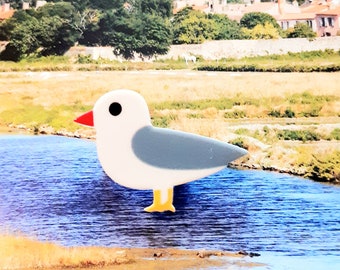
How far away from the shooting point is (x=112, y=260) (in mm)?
3359

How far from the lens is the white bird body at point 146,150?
10.6ft

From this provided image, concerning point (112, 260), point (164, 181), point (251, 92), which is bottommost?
point (112, 260)

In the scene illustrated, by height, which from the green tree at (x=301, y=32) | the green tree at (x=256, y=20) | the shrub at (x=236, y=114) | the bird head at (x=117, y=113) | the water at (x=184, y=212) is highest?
the green tree at (x=256, y=20)

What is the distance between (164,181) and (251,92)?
623mm

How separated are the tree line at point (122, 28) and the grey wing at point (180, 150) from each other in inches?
24.7

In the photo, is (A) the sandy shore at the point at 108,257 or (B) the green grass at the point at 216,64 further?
(B) the green grass at the point at 216,64

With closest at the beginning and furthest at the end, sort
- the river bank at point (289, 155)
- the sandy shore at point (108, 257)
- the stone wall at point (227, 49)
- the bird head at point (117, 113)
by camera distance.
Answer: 1. the bird head at point (117, 113)
2. the sandy shore at point (108, 257)
3. the river bank at point (289, 155)
4. the stone wall at point (227, 49)

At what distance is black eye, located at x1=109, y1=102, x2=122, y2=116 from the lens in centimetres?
322

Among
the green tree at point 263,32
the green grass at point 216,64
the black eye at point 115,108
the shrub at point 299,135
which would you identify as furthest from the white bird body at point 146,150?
the green tree at point 263,32

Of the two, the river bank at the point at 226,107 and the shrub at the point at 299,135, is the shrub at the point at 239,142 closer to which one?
the river bank at the point at 226,107

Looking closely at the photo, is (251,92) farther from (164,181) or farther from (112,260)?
(112,260)

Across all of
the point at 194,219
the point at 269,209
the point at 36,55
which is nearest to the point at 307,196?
the point at 269,209

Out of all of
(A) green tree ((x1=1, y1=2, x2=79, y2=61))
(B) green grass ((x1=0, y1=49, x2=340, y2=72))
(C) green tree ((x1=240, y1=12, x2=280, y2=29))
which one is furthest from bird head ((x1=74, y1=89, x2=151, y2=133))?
(C) green tree ((x1=240, y1=12, x2=280, y2=29))

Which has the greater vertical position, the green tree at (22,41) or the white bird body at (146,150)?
the green tree at (22,41)
